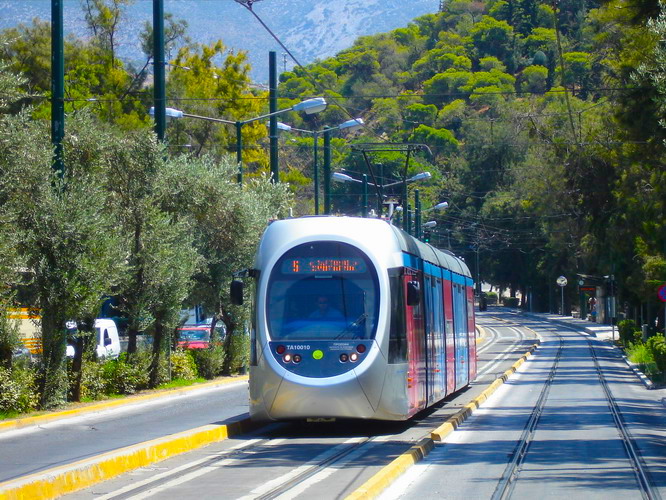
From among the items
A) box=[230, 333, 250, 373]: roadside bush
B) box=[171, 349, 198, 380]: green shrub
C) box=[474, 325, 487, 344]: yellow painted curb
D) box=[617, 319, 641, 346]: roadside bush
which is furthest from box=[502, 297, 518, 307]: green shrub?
box=[171, 349, 198, 380]: green shrub

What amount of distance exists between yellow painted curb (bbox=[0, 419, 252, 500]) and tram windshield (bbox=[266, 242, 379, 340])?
74.0 inches

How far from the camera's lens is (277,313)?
15.3 m

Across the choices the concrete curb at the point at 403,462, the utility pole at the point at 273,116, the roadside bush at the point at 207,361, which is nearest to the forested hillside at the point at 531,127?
the concrete curb at the point at 403,462

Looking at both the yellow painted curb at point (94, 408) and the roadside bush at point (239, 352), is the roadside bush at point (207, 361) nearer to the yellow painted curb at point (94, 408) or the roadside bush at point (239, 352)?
the yellow painted curb at point (94, 408)

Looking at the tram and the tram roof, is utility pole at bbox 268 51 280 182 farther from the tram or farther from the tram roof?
the tram

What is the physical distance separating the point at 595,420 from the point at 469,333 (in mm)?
7367

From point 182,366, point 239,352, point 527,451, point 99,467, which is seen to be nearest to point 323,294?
point 527,451

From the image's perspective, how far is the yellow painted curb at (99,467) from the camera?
9.29 metres

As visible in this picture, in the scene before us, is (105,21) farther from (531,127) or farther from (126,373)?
(126,373)

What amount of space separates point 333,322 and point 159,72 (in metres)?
12.5

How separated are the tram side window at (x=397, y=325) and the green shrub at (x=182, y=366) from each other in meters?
12.8

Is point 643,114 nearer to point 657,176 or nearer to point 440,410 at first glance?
point 657,176

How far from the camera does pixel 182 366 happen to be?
2739 cm

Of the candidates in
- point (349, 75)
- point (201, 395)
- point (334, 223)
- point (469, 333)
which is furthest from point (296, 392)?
point (349, 75)
